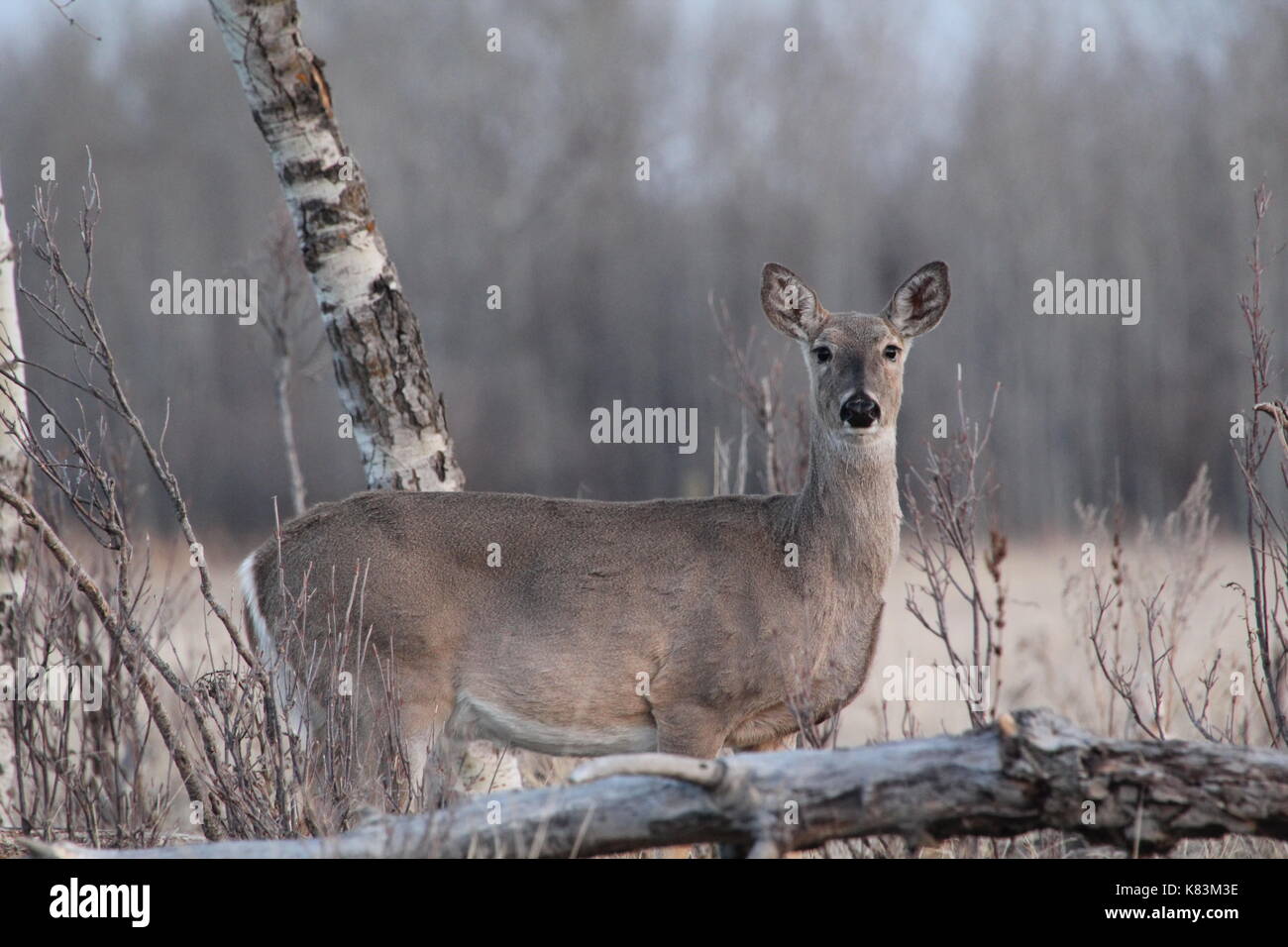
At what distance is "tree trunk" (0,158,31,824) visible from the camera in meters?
5.95

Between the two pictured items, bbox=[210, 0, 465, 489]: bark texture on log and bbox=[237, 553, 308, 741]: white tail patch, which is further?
bbox=[210, 0, 465, 489]: bark texture on log

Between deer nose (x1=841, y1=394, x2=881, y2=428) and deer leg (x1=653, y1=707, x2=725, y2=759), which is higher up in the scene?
deer nose (x1=841, y1=394, x2=881, y2=428)

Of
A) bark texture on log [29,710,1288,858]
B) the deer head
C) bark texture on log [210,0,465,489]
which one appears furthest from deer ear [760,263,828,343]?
bark texture on log [29,710,1288,858]

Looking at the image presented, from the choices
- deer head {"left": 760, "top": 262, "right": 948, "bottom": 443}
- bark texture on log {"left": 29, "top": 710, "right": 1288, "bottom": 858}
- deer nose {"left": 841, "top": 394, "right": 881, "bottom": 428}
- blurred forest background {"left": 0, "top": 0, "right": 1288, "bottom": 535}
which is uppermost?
blurred forest background {"left": 0, "top": 0, "right": 1288, "bottom": 535}

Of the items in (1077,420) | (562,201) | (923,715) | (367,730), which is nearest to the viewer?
(367,730)

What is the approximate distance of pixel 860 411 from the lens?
5.72m

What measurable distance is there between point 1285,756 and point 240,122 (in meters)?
36.1

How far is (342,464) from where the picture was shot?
2916 centimetres

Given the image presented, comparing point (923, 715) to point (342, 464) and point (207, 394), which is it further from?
point (207, 394)

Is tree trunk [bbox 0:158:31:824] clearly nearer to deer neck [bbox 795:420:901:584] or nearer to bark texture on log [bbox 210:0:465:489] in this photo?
bark texture on log [bbox 210:0:465:489]

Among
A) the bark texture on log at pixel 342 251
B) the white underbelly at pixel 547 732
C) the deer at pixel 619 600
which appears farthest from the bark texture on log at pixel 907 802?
the bark texture on log at pixel 342 251

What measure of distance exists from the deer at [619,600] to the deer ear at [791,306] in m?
0.31
